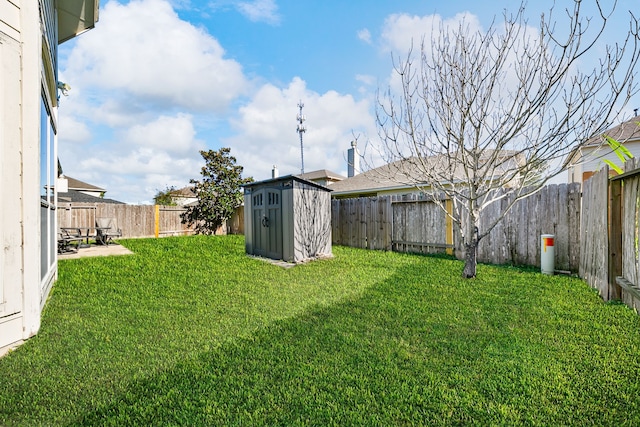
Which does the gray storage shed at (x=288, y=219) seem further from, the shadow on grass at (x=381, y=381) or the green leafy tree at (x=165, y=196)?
the green leafy tree at (x=165, y=196)

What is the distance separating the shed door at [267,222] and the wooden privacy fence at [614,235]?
18.4 ft

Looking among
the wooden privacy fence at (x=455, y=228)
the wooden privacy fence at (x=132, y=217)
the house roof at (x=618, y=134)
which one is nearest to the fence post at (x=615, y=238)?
the house roof at (x=618, y=134)

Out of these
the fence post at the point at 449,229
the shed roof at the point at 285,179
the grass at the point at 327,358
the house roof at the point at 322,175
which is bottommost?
the grass at the point at 327,358

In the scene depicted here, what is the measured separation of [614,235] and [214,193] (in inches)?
559

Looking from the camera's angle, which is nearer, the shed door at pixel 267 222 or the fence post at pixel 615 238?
the fence post at pixel 615 238

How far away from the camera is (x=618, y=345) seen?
251cm

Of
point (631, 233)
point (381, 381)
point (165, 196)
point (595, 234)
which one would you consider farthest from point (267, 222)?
point (165, 196)

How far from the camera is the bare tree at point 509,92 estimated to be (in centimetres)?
408

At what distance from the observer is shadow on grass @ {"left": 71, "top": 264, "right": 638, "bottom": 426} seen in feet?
5.48

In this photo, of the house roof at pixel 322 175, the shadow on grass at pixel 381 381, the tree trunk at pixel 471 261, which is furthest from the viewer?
the house roof at pixel 322 175

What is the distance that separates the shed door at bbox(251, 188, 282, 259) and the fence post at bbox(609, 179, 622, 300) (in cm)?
565

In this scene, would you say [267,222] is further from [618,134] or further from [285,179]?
[618,134]

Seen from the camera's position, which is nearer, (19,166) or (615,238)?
(19,166)

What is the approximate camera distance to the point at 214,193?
14703 mm
